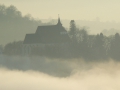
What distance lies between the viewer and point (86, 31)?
1493 cm

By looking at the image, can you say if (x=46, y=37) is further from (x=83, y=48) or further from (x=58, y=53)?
(x=83, y=48)

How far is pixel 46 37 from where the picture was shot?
51.9 ft

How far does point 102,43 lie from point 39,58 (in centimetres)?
202

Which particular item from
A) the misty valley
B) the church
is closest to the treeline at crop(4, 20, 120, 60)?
the misty valley

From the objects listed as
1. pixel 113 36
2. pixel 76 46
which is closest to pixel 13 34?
pixel 76 46

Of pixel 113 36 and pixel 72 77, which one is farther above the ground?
pixel 113 36

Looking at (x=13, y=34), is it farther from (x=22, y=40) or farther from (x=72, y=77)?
(x=72, y=77)

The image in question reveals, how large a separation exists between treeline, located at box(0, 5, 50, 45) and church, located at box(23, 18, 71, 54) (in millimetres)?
217

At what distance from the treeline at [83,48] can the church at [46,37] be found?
190 millimetres

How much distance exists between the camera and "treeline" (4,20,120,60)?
48.7 feet

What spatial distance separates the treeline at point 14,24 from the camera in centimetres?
1499

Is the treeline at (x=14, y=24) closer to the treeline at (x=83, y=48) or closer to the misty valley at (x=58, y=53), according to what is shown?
the misty valley at (x=58, y=53)

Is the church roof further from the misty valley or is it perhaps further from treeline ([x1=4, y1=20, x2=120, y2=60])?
treeline ([x1=4, y1=20, x2=120, y2=60])

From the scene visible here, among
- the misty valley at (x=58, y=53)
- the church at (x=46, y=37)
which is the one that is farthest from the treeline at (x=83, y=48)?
the church at (x=46, y=37)
